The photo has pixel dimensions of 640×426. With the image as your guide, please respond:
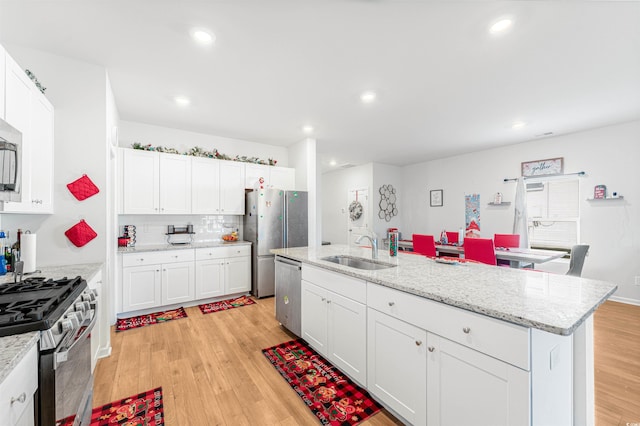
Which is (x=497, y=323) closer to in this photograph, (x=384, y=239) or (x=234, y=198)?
(x=234, y=198)

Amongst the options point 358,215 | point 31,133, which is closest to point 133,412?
point 31,133

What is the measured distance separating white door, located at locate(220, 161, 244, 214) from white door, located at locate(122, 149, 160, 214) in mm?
904

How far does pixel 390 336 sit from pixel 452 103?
9.46 feet

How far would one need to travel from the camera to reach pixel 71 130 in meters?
2.31

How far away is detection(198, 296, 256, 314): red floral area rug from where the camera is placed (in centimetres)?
368

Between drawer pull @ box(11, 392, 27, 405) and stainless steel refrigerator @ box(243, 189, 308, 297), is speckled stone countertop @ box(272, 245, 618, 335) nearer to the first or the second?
drawer pull @ box(11, 392, 27, 405)

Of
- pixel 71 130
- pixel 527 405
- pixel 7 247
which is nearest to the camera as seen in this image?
pixel 527 405

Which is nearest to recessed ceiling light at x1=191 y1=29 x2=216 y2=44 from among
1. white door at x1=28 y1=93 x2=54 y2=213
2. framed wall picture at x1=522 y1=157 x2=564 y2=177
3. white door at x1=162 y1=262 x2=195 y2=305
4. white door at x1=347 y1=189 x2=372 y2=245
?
white door at x1=28 y1=93 x2=54 y2=213

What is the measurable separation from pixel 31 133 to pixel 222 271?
2.63 metres

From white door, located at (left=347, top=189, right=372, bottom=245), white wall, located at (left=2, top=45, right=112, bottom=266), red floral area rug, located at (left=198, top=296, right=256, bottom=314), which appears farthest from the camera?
white door, located at (left=347, top=189, right=372, bottom=245)

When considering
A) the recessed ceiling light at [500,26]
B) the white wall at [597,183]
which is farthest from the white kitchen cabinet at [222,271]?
the white wall at [597,183]

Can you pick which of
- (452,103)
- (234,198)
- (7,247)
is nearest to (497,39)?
(452,103)

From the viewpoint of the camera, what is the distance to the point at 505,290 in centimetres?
145

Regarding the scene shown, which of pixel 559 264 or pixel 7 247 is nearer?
pixel 7 247
